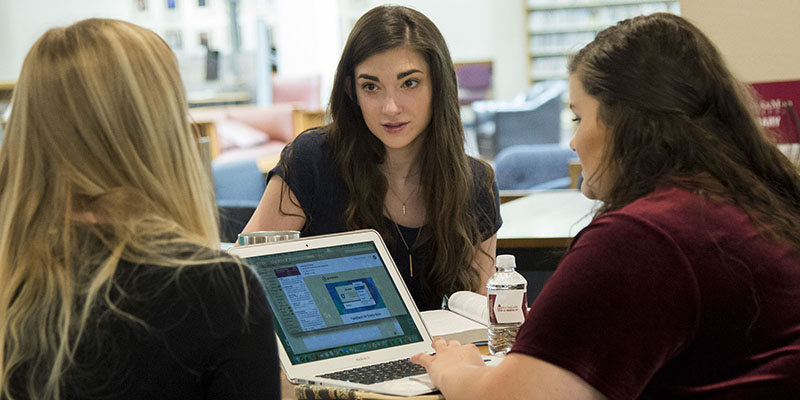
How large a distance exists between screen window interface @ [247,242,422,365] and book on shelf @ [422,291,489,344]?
78 millimetres

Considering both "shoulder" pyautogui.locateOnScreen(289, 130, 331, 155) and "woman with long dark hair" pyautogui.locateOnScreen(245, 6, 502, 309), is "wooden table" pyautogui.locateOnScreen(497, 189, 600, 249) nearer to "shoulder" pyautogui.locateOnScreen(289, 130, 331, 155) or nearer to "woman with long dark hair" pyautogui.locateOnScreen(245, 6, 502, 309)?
"woman with long dark hair" pyautogui.locateOnScreen(245, 6, 502, 309)

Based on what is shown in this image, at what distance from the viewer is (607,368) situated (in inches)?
42.0

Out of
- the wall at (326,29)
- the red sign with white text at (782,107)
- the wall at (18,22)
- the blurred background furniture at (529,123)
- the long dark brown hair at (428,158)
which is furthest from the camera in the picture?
the wall at (326,29)

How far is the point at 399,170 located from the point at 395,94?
0.67ft

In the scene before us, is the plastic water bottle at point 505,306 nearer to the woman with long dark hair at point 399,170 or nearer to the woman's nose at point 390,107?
the woman with long dark hair at point 399,170

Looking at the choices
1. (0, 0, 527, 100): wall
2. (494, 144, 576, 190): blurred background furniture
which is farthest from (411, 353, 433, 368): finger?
(0, 0, 527, 100): wall

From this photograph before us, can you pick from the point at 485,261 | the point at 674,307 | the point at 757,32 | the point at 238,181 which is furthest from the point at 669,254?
the point at 238,181

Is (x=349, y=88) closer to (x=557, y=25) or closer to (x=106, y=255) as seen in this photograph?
(x=106, y=255)

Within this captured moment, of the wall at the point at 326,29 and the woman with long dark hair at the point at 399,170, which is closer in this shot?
the woman with long dark hair at the point at 399,170

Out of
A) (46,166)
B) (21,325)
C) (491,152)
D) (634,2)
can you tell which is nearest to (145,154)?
(46,166)

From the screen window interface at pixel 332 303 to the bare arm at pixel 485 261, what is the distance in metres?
0.62

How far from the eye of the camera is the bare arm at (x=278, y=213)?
2156 millimetres

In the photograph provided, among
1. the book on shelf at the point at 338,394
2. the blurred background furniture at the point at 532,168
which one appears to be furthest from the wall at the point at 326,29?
the book on shelf at the point at 338,394

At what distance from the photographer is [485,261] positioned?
2.17m
